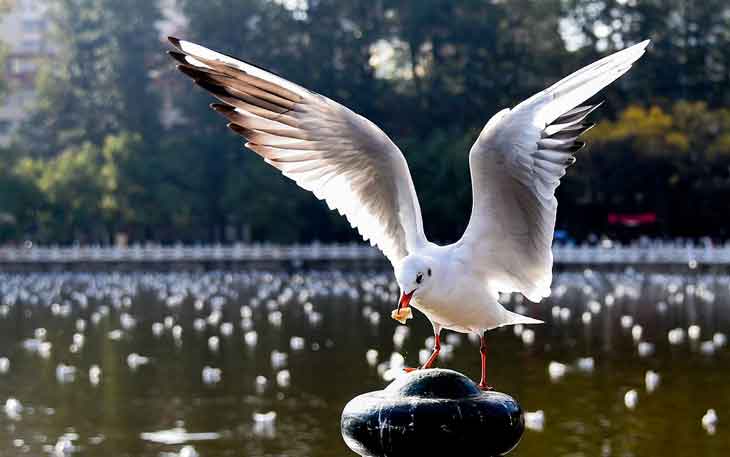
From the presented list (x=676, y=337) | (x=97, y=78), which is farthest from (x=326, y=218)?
(x=676, y=337)

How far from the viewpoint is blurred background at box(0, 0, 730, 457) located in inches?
693

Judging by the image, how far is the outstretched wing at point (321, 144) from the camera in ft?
17.0

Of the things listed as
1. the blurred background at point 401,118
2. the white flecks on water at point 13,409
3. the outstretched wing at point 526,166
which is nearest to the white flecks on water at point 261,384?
→ the white flecks on water at point 13,409

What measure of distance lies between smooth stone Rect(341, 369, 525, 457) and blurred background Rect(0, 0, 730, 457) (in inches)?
414

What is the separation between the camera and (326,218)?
4312 centimetres

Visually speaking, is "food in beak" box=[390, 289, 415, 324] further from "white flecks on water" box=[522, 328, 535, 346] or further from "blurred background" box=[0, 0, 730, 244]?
"blurred background" box=[0, 0, 730, 244]

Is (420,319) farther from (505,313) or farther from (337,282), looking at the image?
(505,313)

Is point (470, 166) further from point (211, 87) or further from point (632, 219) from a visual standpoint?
point (632, 219)

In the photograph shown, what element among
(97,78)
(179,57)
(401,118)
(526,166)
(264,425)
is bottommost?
(264,425)

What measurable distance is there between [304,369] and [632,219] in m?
24.6

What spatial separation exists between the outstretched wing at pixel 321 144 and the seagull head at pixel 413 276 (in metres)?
0.69

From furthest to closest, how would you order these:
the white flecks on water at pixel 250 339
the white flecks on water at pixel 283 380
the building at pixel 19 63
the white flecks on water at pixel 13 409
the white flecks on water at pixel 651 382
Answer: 1. the building at pixel 19 63
2. the white flecks on water at pixel 250 339
3. the white flecks on water at pixel 283 380
4. the white flecks on water at pixel 651 382
5. the white flecks on water at pixel 13 409

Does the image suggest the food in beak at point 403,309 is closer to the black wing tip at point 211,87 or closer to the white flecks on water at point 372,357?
the black wing tip at point 211,87

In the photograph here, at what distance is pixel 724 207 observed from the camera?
39.2 m
